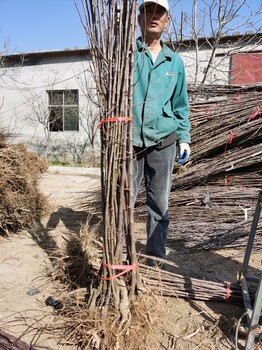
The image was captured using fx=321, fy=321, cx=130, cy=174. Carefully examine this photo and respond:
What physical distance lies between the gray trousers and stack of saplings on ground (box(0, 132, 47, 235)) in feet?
4.71

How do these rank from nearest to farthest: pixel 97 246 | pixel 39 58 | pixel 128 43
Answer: pixel 128 43
pixel 97 246
pixel 39 58

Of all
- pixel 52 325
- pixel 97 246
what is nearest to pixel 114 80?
pixel 97 246

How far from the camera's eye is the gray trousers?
225 cm

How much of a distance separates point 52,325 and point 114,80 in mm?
1370

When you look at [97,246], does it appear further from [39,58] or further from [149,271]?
[39,58]

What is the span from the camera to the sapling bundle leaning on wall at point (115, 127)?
1.56 meters

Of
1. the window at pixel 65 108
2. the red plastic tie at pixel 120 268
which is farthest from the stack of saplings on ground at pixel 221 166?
the window at pixel 65 108

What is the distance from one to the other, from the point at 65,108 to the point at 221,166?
7396 mm

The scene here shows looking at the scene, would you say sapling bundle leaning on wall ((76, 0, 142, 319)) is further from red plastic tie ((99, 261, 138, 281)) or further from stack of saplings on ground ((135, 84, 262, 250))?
stack of saplings on ground ((135, 84, 262, 250))

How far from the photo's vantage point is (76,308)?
180 centimetres

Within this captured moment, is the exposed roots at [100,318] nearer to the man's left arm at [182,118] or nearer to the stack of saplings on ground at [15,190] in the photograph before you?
the man's left arm at [182,118]

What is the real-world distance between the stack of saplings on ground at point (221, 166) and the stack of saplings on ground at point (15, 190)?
48.8 inches

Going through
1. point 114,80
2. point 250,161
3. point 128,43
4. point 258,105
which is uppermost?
point 128,43

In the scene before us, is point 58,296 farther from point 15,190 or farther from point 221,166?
point 221,166
